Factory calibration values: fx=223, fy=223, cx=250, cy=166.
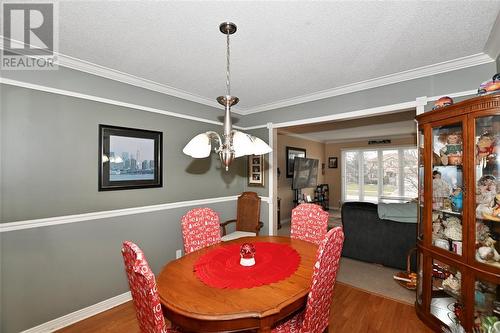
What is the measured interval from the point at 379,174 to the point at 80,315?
819 cm

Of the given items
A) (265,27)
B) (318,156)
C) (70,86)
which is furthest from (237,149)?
(318,156)

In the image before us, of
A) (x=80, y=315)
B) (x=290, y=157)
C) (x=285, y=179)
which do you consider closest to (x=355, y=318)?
(x=80, y=315)

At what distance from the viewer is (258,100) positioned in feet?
11.5

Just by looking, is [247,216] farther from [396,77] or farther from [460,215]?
[396,77]

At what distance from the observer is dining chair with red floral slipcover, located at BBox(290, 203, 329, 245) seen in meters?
2.45

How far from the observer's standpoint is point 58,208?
7.06 feet

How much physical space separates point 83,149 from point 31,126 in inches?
16.8

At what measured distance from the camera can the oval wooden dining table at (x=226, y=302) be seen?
1.15 m

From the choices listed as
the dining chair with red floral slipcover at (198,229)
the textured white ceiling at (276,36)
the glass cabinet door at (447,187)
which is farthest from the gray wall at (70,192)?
the dining chair with red floral slipcover at (198,229)

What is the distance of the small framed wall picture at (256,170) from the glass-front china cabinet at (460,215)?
88.2 inches

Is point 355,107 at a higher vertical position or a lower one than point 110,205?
higher

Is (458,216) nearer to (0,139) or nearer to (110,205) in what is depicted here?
(110,205)

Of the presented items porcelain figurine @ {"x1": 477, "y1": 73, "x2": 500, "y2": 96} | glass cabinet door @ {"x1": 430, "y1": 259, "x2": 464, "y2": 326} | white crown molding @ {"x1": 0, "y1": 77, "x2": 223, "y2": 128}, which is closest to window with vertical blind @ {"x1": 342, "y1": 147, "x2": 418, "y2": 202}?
glass cabinet door @ {"x1": 430, "y1": 259, "x2": 464, "y2": 326}

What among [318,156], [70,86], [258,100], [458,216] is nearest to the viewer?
[458,216]
